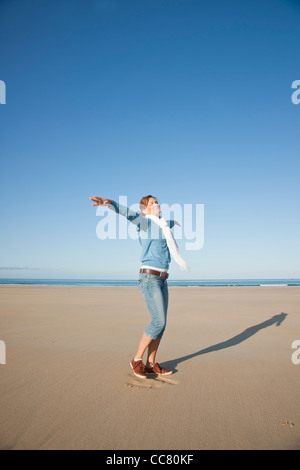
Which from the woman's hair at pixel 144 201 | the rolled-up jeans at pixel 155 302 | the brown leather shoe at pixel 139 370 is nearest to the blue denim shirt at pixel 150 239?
the rolled-up jeans at pixel 155 302

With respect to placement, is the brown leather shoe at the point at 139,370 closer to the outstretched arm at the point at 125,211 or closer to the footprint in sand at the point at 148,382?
the footprint in sand at the point at 148,382

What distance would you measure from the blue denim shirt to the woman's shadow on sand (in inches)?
60.4

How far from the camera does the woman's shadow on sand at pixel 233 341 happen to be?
175 inches

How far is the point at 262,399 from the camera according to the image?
3.09 metres

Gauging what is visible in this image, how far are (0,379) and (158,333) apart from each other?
6.40 ft

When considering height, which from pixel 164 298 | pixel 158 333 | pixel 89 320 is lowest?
pixel 89 320

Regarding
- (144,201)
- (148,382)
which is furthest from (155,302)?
(144,201)

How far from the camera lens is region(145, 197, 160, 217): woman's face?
4137 millimetres

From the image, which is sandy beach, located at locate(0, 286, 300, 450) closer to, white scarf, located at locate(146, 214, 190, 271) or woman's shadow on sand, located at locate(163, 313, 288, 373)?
woman's shadow on sand, located at locate(163, 313, 288, 373)

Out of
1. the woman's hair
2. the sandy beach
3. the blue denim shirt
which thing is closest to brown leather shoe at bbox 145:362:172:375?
the sandy beach

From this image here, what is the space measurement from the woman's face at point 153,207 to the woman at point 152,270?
0.21 ft
